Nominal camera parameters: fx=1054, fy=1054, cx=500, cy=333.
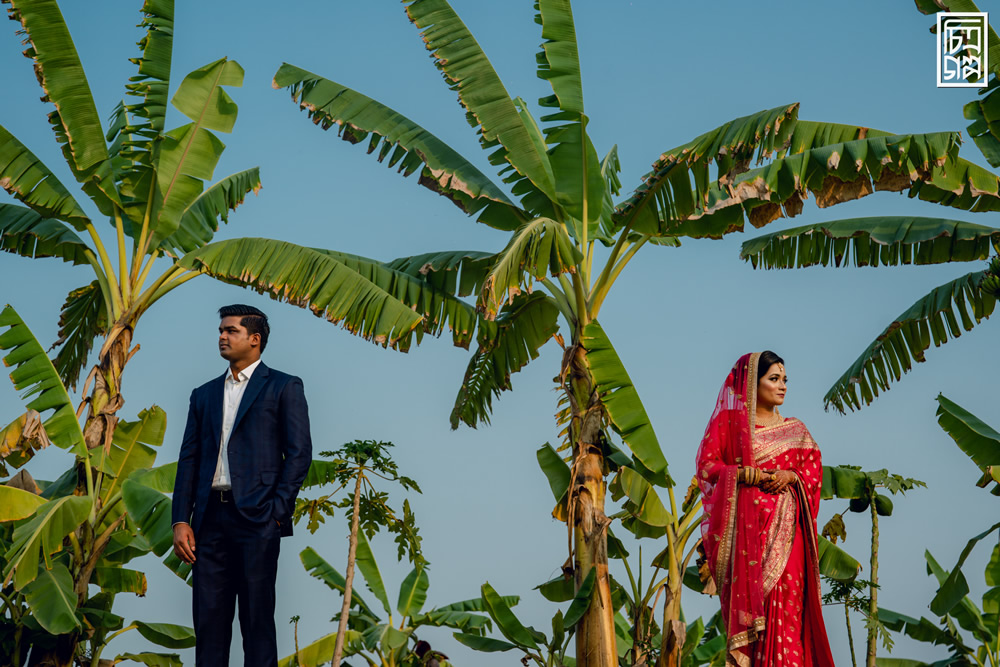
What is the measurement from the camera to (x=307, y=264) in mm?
7145

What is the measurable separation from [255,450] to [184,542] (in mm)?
504

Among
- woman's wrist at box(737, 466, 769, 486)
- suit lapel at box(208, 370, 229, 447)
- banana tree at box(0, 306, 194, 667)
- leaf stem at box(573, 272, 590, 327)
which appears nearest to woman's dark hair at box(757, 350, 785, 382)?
woman's wrist at box(737, 466, 769, 486)

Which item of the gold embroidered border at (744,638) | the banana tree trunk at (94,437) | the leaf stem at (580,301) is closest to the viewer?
the gold embroidered border at (744,638)

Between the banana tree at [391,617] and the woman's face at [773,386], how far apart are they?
4.84 metres

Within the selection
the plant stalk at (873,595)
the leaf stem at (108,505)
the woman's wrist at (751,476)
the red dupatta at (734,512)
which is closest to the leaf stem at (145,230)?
the leaf stem at (108,505)

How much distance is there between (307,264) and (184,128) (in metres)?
1.65

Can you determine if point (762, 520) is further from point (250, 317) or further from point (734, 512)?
point (250, 317)

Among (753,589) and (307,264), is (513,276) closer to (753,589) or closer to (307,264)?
(307,264)

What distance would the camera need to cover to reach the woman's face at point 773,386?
5.82 m

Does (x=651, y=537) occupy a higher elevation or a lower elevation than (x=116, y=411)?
lower

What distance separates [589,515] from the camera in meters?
7.19

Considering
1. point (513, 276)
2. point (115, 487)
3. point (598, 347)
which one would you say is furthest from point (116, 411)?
point (598, 347)

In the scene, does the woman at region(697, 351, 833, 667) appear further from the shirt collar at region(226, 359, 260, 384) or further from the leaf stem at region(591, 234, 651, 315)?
the shirt collar at region(226, 359, 260, 384)
